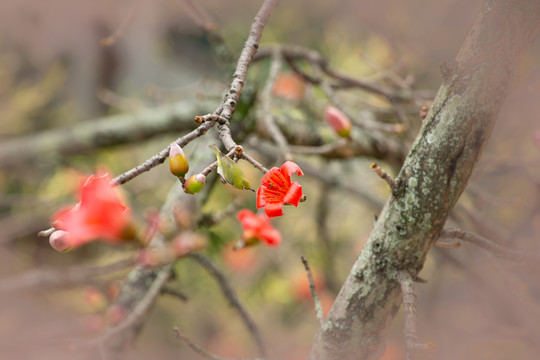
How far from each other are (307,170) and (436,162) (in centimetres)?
133

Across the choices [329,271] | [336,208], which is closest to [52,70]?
[336,208]

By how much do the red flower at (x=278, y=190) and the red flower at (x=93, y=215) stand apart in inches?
8.8

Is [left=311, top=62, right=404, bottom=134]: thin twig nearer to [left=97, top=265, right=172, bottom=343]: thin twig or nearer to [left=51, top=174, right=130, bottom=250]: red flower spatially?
[left=97, top=265, right=172, bottom=343]: thin twig

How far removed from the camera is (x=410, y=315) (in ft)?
2.29

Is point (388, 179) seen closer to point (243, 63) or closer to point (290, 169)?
point (290, 169)

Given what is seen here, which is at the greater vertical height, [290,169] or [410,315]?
[290,169]

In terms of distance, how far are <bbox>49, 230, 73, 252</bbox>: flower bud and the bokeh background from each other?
1110 mm

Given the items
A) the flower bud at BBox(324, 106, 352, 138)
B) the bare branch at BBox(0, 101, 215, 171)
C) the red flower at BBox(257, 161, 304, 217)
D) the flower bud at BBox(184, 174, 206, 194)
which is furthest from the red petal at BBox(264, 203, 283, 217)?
the bare branch at BBox(0, 101, 215, 171)

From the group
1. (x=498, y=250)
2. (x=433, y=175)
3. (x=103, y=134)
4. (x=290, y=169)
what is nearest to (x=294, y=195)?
(x=290, y=169)

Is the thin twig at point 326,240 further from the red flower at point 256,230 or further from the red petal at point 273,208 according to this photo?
the red petal at point 273,208

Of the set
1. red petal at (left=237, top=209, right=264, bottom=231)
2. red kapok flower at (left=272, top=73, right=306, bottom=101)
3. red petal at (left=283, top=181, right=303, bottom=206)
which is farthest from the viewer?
red kapok flower at (left=272, top=73, right=306, bottom=101)

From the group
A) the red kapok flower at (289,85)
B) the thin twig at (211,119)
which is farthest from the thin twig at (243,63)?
the red kapok flower at (289,85)

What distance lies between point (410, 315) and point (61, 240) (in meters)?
0.56

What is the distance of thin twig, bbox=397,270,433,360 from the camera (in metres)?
0.67
